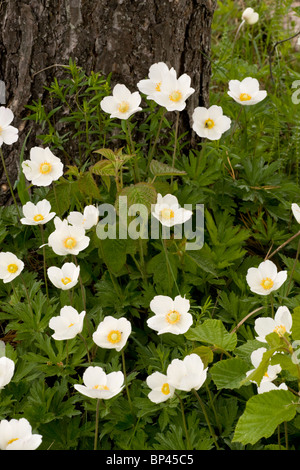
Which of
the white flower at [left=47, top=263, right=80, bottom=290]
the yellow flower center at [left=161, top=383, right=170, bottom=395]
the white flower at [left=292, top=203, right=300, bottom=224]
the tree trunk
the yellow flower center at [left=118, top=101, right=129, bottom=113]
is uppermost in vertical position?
the tree trunk

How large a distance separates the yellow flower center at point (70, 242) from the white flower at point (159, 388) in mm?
538

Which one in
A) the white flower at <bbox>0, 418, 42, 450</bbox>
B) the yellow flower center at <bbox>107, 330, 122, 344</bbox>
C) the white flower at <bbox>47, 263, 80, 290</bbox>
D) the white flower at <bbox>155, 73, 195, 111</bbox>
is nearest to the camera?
the white flower at <bbox>0, 418, 42, 450</bbox>

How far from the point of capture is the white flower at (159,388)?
156 centimetres

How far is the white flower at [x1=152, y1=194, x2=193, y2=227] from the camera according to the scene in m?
1.92

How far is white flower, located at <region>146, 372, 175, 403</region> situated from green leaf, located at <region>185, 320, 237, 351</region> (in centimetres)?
15

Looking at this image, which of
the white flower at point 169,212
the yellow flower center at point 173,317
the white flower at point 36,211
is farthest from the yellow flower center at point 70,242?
the yellow flower center at point 173,317

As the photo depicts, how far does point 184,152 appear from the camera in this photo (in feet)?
8.58

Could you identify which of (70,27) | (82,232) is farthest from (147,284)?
(70,27)

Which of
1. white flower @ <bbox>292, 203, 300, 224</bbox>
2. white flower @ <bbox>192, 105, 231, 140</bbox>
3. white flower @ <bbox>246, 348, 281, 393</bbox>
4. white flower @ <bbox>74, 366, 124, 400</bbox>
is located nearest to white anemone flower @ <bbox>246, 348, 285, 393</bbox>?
white flower @ <bbox>246, 348, 281, 393</bbox>

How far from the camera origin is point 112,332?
1682 millimetres

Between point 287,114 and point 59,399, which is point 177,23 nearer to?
point 287,114

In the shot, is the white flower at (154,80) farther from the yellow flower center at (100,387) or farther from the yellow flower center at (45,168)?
the yellow flower center at (100,387)

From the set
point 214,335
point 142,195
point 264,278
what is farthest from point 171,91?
point 214,335

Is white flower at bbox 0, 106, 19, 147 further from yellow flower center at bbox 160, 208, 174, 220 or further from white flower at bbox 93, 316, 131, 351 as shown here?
white flower at bbox 93, 316, 131, 351
